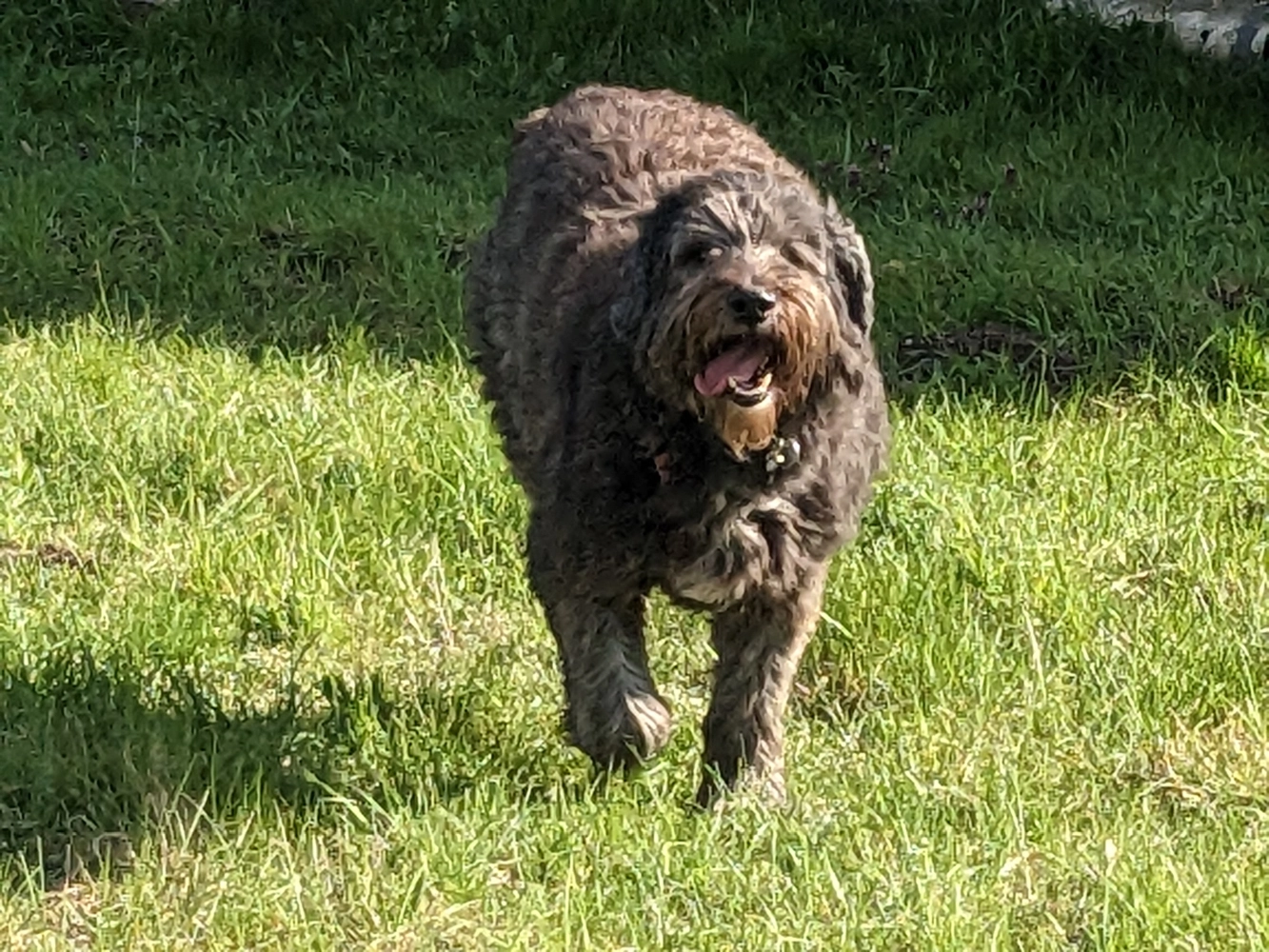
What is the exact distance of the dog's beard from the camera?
4.77m

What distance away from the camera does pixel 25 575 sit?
20.2 ft

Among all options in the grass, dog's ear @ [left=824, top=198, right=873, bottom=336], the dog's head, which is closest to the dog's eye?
the dog's head

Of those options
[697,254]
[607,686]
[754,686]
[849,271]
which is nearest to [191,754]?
[607,686]

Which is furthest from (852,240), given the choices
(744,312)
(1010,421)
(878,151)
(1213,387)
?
(878,151)

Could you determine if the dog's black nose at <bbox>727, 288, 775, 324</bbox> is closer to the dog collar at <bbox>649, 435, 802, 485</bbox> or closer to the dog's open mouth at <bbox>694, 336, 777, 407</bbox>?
the dog's open mouth at <bbox>694, 336, 777, 407</bbox>

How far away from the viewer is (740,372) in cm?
484

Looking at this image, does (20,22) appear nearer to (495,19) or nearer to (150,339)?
(495,19)

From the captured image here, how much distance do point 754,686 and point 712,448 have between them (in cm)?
61

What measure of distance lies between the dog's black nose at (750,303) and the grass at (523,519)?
111cm

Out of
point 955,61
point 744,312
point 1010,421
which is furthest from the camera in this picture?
point 955,61

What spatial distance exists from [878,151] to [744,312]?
5.53 meters

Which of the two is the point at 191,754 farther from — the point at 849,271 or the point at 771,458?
the point at 849,271

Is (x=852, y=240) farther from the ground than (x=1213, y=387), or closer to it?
farther from the ground

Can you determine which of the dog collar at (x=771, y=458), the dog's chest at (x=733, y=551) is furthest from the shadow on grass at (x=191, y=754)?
the dog collar at (x=771, y=458)
